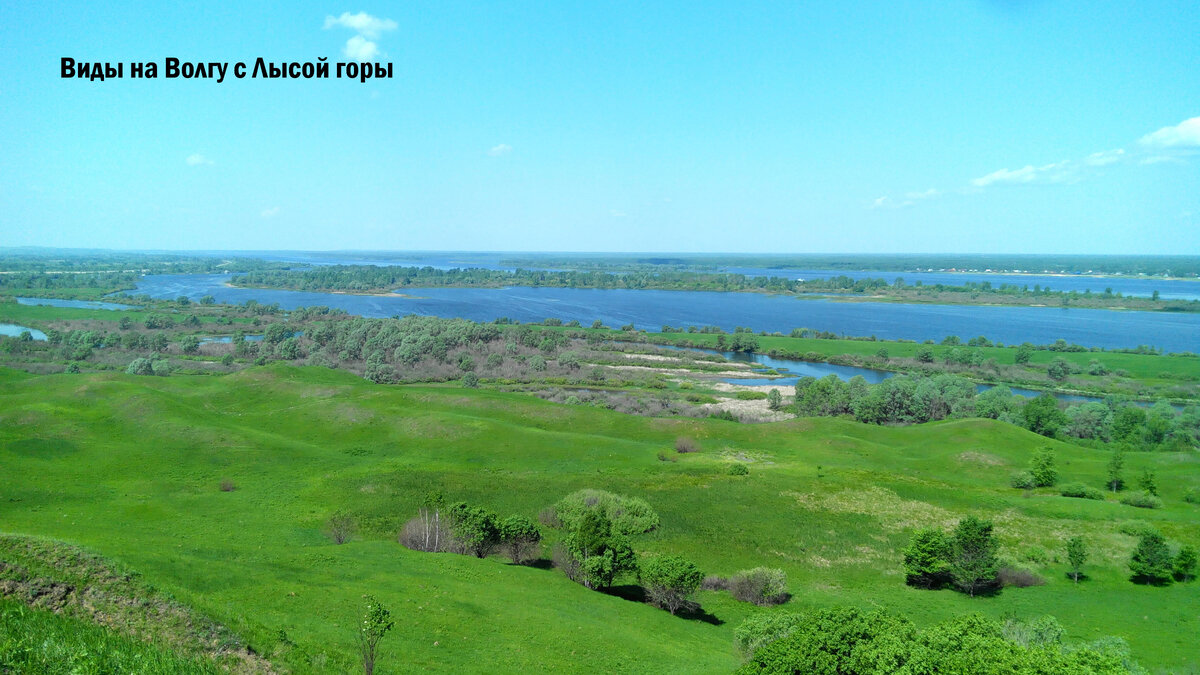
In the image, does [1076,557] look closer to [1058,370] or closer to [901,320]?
[1058,370]

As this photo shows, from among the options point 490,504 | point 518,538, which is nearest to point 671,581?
point 518,538

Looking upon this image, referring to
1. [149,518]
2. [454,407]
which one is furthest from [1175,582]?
[454,407]

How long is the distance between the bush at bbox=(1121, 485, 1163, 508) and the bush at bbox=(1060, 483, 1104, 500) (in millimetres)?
1640

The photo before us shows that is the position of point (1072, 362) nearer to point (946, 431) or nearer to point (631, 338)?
point (946, 431)

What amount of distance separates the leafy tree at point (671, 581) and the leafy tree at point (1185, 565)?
24.4 m

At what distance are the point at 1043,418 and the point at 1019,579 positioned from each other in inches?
1864

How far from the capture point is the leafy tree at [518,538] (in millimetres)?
29953

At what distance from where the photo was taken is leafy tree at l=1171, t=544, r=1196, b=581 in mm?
29938

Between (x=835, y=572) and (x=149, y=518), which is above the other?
(x=149, y=518)

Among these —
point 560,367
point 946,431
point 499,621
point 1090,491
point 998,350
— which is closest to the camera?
point 499,621

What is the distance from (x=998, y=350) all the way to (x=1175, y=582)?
106 meters

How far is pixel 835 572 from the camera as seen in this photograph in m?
32.0

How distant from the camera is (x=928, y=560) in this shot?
30281 mm

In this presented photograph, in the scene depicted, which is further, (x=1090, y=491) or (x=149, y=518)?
(x=1090, y=491)
